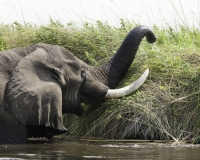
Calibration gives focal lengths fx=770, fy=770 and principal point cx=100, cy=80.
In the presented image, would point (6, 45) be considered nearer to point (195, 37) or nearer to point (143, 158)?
point (195, 37)

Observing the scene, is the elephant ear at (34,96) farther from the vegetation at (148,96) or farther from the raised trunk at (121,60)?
the raised trunk at (121,60)

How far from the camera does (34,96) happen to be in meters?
10.9

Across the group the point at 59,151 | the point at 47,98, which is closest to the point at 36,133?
the point at 47,98

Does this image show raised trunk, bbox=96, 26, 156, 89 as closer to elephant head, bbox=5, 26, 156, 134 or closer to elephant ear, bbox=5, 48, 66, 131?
elephant head, bbox=5, 26, 156, 134

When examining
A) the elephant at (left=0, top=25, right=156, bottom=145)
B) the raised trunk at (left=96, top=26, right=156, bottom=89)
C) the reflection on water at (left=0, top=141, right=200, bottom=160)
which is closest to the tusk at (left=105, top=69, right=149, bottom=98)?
the elephant at (left=0, top=25, right=156, bottom=145)

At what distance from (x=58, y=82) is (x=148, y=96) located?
1.43m

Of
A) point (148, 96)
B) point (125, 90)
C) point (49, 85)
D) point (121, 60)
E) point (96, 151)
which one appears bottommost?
point (96, 151)

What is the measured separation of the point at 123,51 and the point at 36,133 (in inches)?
76.5

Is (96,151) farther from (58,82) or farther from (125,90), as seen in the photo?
(125,90)

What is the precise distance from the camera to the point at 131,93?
11.9m

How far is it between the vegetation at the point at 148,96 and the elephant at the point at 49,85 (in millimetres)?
242

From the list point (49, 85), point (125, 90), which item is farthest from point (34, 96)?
point (125, 90)

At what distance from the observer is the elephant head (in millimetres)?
10883

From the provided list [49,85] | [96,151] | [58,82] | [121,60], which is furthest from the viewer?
[121,60]
